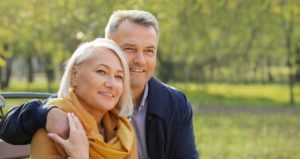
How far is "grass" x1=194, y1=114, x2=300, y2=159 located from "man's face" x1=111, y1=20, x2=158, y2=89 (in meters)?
6.36

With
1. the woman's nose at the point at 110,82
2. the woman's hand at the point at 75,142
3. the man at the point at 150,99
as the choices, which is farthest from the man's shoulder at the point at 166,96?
the woman's hand at the point at 75,142

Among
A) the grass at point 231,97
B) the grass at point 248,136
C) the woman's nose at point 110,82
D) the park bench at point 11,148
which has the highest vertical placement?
the woman's nose at point 110,82

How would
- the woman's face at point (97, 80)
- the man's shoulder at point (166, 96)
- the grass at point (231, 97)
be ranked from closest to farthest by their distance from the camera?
1. the woman's face at point (97, 80)
2. the man's shoulder at point (166, 96)
3. the grass at point (231, 97)

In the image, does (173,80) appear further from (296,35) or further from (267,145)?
(267,145)

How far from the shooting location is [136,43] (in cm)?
289

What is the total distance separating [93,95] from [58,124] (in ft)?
0.59

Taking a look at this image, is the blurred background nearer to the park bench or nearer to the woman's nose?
the park bench

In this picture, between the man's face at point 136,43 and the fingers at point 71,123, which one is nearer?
the fingers at point 71,123

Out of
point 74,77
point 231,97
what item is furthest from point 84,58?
point 231,97

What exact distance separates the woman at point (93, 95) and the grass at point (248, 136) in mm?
6744

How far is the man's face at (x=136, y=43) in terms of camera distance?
289 cm

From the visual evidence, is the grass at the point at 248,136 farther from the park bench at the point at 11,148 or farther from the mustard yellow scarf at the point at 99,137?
the mustard yellow scarf at the point at 99,137

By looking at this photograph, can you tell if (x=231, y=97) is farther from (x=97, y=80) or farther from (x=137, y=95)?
(x=97, y=80)

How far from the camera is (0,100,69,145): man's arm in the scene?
2.40 meters
